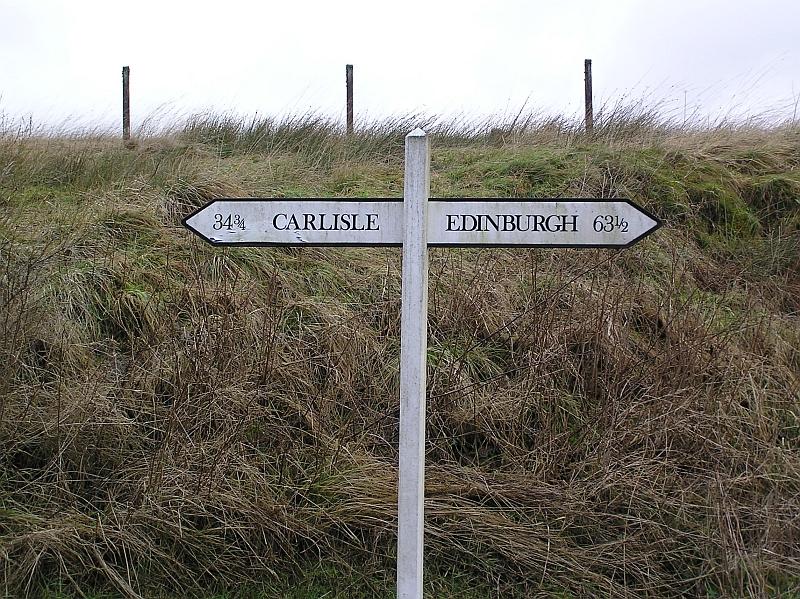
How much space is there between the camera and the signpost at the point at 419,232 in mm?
2652

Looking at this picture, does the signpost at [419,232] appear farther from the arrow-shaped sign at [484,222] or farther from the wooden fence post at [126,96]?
the wooden fence post at [126,96]

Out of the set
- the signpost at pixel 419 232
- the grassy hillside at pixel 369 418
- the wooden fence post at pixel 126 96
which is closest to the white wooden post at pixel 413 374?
the signpost at pixel 419 232

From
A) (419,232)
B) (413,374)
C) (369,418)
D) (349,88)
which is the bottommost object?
(369,418)

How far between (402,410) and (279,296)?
8.54 feet

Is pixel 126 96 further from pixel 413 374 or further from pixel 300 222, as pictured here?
pixel 413 374

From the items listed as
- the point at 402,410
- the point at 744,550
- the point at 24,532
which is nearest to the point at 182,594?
the point at 24,532

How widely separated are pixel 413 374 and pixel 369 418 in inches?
63.1

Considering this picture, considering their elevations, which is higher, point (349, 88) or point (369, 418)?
point (349, 88)

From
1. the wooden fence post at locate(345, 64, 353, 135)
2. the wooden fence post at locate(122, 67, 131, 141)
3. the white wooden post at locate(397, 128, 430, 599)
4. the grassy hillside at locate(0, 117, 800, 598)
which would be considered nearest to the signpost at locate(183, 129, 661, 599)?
the white wooden post at locate(397, 128, 430, 599)

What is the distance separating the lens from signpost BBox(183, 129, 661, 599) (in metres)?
2.65

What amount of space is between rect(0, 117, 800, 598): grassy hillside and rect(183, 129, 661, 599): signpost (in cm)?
113

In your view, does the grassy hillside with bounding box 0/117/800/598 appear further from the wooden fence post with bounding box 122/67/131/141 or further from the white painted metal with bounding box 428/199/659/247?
the wooden fence post with bounding box 122/67/131/141

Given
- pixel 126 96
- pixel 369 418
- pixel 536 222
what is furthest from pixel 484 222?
pixel 126 96

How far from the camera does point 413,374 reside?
2.65m
